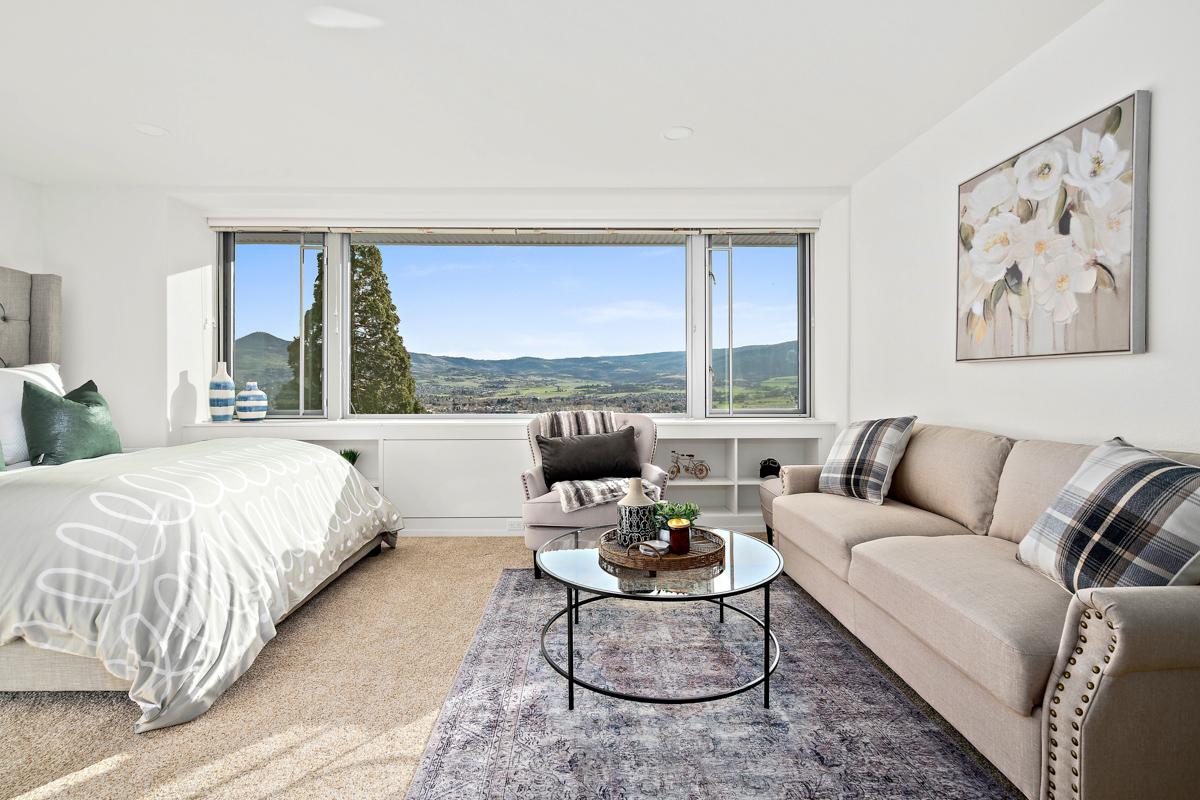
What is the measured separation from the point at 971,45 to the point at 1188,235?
1090 mm

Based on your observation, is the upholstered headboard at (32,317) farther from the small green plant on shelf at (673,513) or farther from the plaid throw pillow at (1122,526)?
the plaid throw pillow at (1122,526)

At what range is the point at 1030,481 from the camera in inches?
90.7

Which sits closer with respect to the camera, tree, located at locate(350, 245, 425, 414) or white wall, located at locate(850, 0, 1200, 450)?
white wall, located at locate(850, 0, 1200, 450)

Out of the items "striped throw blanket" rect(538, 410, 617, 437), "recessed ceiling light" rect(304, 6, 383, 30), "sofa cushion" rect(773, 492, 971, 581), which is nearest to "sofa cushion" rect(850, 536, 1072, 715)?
"sofa cushion" rect(773, 492, 971, 581)

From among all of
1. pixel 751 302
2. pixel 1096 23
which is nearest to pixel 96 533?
pixel 1096 23

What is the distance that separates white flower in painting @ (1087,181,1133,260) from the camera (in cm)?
213

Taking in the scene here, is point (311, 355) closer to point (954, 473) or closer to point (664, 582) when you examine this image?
point (664, 582)

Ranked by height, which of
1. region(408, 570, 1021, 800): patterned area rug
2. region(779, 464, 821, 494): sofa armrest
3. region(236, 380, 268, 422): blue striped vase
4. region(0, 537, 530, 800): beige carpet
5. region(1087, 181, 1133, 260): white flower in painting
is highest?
region(1087, 181, 1133, 260): white flower in painting

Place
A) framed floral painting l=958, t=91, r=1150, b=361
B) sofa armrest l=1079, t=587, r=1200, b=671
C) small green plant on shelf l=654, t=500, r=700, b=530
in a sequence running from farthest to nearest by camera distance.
A: 1. small green plant on shelf l=654, t=500, r=700, b=530
2. framed floral painting l=958, t=91, r=1150, b=361
3. sofa armrest l=1079, t=587, r=1200, b=671

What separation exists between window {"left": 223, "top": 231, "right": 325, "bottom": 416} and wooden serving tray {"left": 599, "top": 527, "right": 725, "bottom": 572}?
3.29 meters

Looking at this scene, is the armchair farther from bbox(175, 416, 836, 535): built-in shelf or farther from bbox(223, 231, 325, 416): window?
bbox(223, 231, 325, 416): window

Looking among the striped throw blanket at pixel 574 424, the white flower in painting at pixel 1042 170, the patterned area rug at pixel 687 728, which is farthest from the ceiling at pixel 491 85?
the patterned area rug at pixel 687 728

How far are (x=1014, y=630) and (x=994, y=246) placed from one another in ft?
6.31

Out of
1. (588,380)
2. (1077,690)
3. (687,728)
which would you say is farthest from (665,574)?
(588,380)
